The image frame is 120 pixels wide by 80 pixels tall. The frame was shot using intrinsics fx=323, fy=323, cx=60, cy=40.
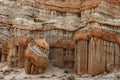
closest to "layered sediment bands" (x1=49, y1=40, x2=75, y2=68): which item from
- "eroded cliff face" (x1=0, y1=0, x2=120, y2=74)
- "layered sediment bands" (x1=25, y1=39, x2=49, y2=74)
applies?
"eroded cliff face" (x1=0, y1=0, x2=120, y2=74)

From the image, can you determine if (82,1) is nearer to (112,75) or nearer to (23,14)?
(23,14)

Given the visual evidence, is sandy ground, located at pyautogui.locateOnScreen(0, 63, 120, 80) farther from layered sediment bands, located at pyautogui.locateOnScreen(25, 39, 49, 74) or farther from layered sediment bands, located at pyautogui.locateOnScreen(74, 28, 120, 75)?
layered sediment bands, located at pyautogui.locateOnScreen(74, 28, 120, 75)

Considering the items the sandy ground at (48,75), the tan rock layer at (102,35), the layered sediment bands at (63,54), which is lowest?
the sandy ground at (48,75)

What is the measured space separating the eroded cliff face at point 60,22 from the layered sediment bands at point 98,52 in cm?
14

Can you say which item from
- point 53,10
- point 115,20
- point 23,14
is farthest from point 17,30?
point 115,20

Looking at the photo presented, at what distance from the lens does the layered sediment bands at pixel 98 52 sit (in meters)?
41.1

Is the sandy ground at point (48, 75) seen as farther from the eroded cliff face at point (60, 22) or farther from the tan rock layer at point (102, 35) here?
the tan rock layer at point (102, 35)

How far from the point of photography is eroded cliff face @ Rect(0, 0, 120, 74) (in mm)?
43375

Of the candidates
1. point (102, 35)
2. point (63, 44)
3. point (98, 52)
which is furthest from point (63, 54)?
point (102, 35)

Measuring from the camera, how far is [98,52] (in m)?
41.4

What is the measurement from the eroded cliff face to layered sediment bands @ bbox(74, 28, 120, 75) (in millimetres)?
135

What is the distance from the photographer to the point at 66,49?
47.8m

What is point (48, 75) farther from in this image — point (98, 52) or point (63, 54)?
point (98, 52)

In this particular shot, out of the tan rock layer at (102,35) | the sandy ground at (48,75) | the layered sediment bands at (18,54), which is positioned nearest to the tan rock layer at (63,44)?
the sandy ground at (48,75)
